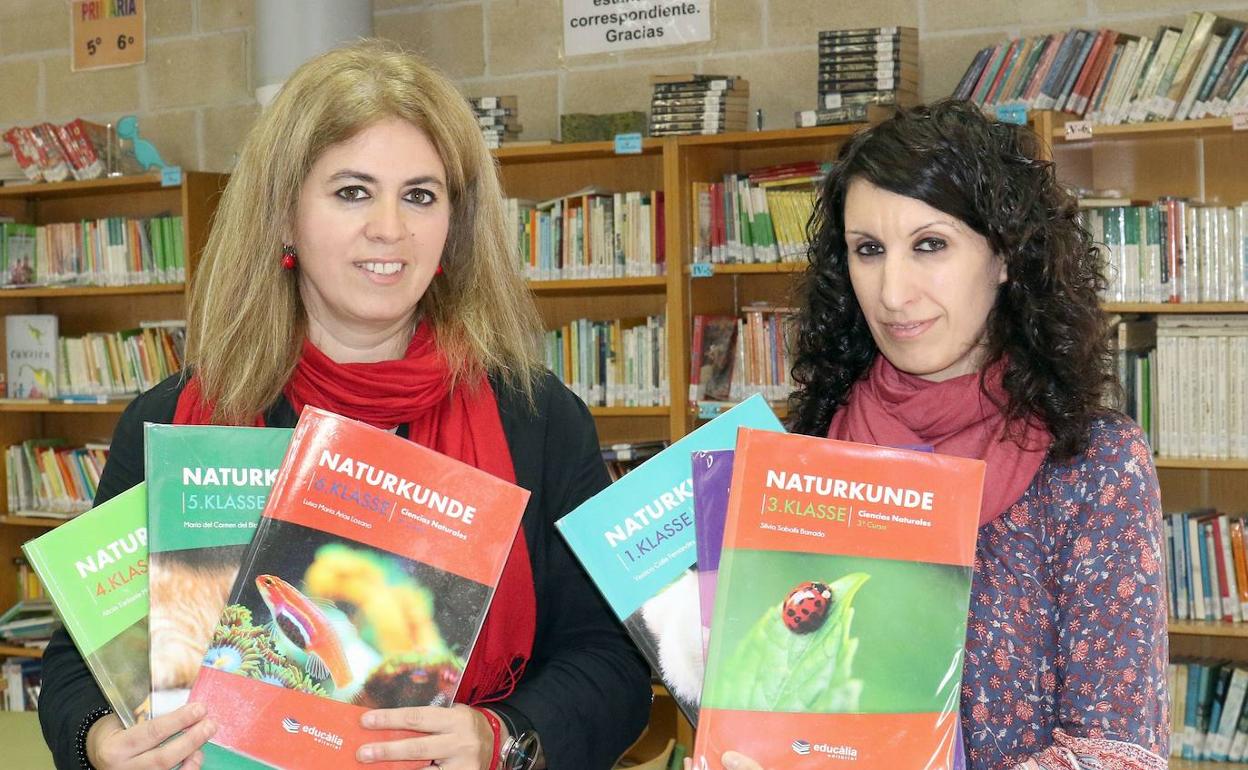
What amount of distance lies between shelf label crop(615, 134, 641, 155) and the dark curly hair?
2632 millimetres

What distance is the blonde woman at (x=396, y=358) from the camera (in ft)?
5.09

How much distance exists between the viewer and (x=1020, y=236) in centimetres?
156

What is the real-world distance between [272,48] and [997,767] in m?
4.08

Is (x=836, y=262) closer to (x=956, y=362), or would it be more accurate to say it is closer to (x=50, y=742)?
(x=956, y=362)

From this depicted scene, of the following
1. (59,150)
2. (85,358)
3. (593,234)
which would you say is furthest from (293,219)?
(85,358)

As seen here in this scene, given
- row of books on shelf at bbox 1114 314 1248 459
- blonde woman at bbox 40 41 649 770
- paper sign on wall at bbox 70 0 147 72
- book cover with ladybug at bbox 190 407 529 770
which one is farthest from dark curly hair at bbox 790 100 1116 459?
paper sign on wall at bbox 70 0 147 72

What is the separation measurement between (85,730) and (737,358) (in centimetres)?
317

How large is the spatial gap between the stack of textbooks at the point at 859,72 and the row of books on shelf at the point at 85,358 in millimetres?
2919

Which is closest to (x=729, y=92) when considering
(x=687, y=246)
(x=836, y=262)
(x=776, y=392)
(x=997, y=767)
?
(x=687, y=246)

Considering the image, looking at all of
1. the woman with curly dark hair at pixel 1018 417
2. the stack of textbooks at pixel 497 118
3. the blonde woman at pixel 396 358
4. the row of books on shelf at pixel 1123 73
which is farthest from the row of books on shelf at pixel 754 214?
the blonde woman at pixel 396 358

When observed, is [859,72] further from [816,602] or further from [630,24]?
[816,602]

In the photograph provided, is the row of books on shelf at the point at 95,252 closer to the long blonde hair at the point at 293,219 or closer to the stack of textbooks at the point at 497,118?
the stack of textbooks at the point at 497,118

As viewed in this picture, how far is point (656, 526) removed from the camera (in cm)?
133

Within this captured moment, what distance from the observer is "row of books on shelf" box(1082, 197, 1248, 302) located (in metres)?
3.75
